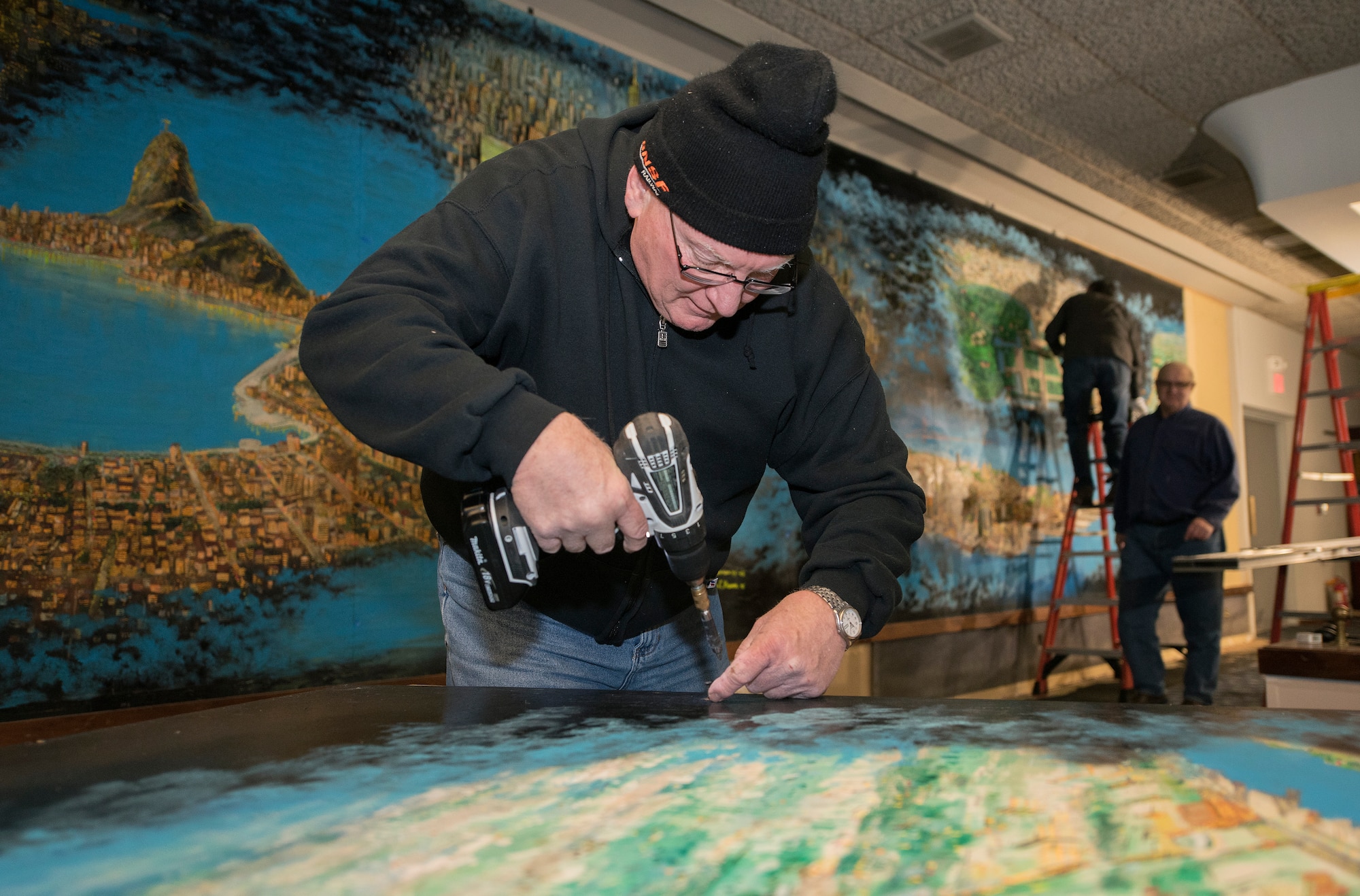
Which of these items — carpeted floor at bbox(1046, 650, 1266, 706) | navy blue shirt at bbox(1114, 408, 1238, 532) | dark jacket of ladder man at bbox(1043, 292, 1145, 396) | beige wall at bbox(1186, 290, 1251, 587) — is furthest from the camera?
beige wall at bbox(1186, 290, 1251, 587)

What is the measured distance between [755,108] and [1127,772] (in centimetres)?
87

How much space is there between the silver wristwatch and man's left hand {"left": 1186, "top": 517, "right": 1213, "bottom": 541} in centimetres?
348

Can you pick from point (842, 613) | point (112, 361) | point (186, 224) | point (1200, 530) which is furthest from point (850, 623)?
point (1200, 530)

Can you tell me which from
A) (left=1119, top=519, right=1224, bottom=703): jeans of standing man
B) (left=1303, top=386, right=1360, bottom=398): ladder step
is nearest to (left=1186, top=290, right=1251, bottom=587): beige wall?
(left=1303, top=386, right=1360, bottom=398): ladder step

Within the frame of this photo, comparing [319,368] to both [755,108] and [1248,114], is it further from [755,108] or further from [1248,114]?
[1248,114]

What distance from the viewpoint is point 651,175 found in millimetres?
1243

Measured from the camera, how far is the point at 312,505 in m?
2.59

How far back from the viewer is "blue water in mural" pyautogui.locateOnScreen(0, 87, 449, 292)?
221 centimetres

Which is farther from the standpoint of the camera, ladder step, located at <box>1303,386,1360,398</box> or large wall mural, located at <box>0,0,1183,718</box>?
ladder step, located at <box>1303,386,1360,398</box>

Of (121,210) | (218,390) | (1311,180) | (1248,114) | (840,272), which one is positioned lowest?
(218,390)

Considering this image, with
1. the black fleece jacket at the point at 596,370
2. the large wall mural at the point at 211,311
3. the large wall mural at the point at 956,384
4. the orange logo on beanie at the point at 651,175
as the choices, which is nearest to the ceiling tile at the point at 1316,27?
the large wall mural at the point at 956,384

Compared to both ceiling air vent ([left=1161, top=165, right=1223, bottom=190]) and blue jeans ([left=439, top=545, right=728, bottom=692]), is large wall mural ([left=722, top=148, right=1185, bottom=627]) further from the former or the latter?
blue jeans ([left=439, top=545, right=728, bottom=692])

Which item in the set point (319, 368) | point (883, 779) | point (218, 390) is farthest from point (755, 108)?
point (218, 390)

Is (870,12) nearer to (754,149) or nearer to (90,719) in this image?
(754,149)
